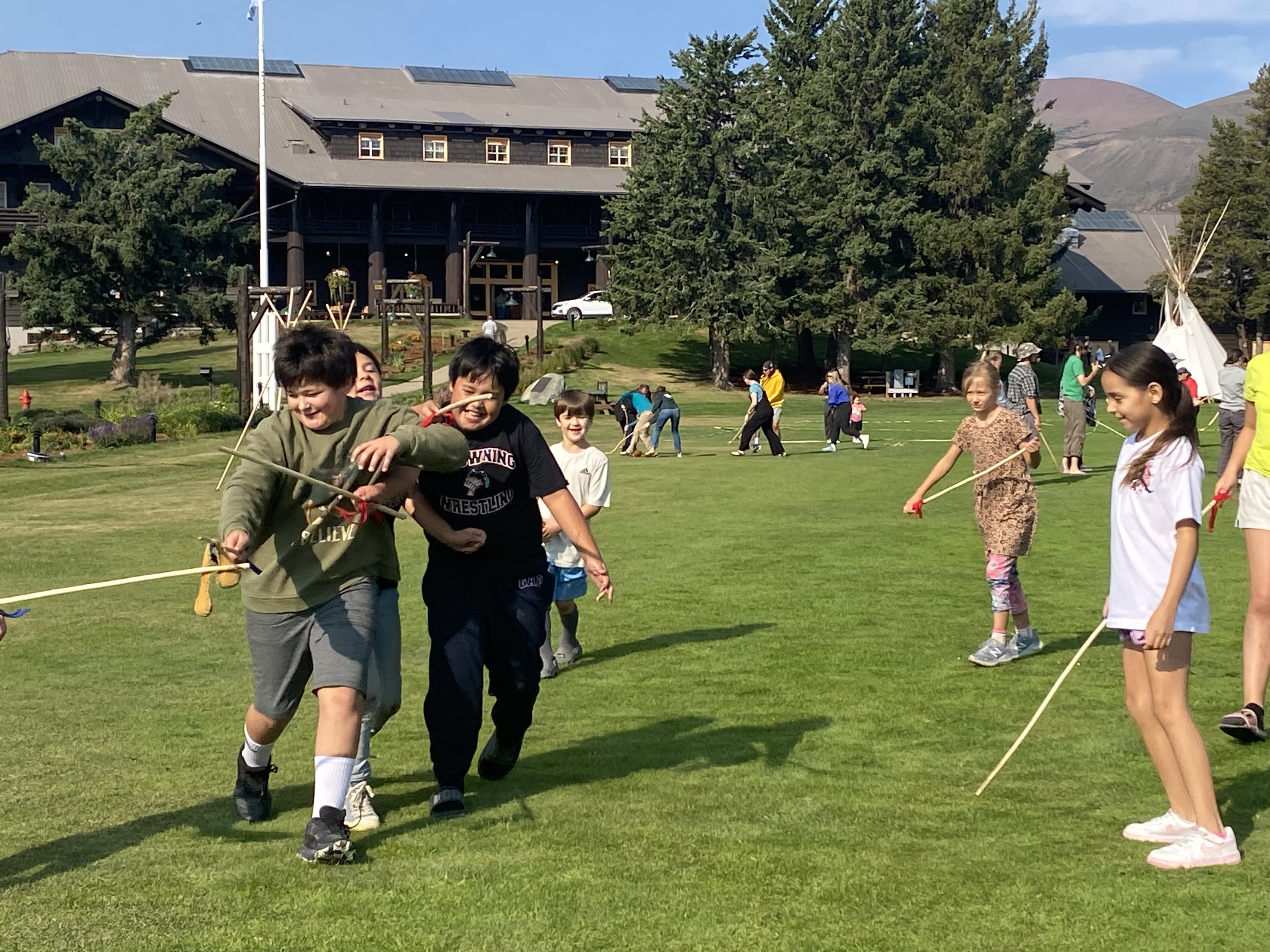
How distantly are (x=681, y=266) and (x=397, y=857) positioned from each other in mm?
45508

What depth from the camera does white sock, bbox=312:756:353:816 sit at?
5.20m

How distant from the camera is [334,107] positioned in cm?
6047

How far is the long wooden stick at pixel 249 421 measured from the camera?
20.6 metres

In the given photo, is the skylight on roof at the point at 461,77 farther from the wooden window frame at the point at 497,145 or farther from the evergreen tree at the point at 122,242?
the evergreen tree at the point at 122,242

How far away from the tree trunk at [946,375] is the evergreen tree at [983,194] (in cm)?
4

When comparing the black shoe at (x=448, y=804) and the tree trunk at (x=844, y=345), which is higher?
the tree trunk at (x=844, y=345)

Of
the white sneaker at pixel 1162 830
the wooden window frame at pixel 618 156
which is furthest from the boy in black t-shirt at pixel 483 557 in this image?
the wooden window frame at pixel 618 156

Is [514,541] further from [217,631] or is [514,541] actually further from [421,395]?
[421,395]

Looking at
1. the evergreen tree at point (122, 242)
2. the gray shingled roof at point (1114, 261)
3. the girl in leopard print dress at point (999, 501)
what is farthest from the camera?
the gray shingled roof at point (1114, 261)

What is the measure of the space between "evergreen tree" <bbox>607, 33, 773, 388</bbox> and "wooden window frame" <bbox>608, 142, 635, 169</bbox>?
11774mm

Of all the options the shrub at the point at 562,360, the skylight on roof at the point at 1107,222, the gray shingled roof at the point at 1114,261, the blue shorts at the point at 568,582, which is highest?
the skylight on roof at the point at 1107,222

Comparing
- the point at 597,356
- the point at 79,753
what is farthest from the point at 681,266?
the point at 79,753

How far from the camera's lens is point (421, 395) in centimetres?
3806

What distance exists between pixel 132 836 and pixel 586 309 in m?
54.8
